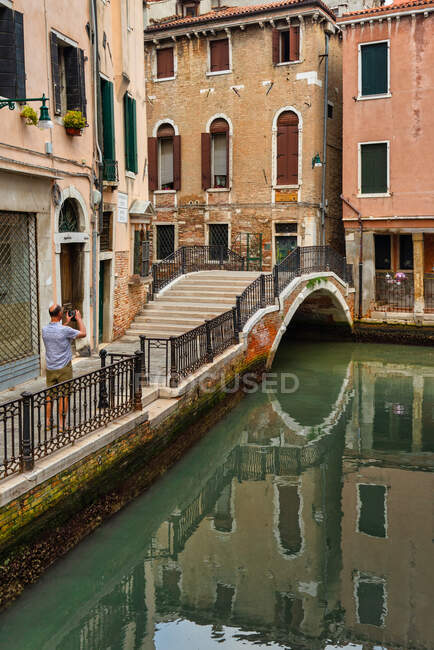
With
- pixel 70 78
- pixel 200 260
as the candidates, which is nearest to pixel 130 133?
pixel 70 78

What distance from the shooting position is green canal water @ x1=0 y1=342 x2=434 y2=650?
6078mm

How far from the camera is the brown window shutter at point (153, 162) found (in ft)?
74.2

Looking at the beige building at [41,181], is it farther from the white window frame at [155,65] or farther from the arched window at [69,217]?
the white window frame at [155,65]

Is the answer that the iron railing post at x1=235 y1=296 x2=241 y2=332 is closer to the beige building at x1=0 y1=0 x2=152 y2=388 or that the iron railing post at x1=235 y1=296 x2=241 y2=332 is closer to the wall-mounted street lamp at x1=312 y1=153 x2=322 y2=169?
the beige building at x1=0 y1=0 x2=152 y2=388

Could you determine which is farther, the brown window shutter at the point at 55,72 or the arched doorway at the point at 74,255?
the arched doorway at the point at 74,255

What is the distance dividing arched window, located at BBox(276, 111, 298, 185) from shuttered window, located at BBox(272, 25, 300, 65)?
1.58 m

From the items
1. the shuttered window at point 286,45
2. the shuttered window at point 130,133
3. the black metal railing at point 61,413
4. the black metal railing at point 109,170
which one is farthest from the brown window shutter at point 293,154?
the black metal railing at point 61,413

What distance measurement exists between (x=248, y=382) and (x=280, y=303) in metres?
2.28

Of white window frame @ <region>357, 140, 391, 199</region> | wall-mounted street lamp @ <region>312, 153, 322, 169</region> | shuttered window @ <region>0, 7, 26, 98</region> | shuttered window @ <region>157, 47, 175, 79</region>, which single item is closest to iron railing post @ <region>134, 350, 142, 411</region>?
shuttered window @ <region>0, 7, 26, 98</region>

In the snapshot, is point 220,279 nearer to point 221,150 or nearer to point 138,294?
point 138,294

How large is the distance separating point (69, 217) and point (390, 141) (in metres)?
11.5

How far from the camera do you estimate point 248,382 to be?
14.1 m

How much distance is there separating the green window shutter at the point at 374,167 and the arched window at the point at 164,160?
234 inches

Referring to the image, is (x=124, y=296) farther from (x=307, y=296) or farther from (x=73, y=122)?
(x=307, y=296)
